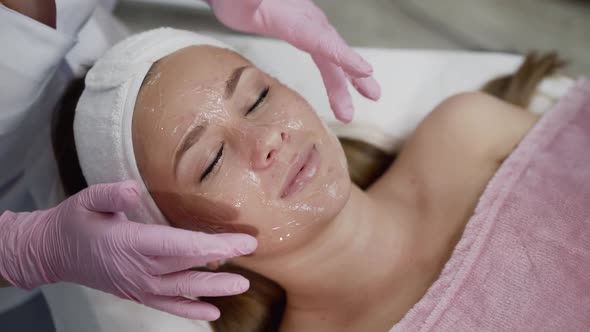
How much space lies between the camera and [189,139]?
3.11 ft

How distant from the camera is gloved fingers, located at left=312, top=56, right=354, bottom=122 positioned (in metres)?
1.18

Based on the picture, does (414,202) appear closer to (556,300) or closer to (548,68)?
(556,300)

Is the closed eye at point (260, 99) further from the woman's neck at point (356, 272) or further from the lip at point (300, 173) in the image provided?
the woman's neck at point (356, 272)

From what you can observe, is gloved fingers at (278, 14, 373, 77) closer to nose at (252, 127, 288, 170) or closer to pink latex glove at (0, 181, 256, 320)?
nose at (252, 127, 288, 170)

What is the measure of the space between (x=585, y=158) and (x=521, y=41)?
3.19 ft

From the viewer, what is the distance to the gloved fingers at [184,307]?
889 millimetres

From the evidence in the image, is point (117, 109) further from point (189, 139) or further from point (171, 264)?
point (171, 264)

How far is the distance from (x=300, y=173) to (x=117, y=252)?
0.33 m

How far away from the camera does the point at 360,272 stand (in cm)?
117

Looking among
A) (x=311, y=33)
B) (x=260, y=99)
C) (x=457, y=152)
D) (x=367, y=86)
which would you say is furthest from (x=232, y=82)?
(x=457, y=152)

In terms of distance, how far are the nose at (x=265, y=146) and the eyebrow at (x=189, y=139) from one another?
90mm

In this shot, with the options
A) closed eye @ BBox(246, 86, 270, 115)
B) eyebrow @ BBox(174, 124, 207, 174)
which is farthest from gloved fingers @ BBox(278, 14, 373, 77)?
eyebrow @ BBox(174, 124, 207, 174)

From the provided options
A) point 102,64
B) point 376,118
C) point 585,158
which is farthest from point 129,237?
point 585,158

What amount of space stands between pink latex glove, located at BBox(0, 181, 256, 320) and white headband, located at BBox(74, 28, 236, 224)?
13 centimetres
